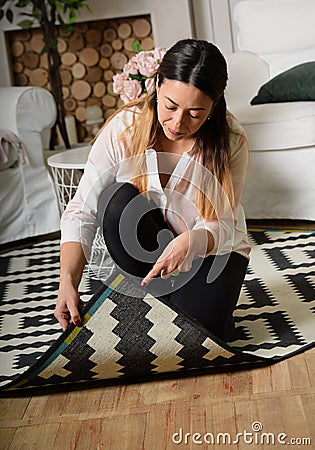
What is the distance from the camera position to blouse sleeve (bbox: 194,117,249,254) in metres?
1.94

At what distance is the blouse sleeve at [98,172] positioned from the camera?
6.33ft

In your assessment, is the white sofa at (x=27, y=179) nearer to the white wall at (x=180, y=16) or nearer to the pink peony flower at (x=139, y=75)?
the pink peony flower at (x=139, y=75)

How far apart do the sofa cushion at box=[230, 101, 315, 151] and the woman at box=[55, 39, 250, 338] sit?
0.97m

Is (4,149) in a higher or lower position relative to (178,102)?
lower

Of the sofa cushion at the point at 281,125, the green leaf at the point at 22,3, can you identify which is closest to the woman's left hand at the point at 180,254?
the sofa cushion at the point at 281,125

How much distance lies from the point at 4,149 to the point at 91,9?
1287mm

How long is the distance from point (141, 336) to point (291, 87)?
164cm

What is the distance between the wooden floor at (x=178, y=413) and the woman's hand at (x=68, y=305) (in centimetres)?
17

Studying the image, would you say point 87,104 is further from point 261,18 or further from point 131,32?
point 261,18

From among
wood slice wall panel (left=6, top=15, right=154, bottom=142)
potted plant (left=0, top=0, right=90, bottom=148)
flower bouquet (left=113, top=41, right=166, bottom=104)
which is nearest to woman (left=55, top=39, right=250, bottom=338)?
flower bouquet (left=113, top=41, right=166, bottom=104)

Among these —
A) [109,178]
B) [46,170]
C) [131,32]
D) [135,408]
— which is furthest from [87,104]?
[135,408]

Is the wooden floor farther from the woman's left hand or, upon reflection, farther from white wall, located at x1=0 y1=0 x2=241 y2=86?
white wall, located at x1=0 y1=0 x2=241 y2=86

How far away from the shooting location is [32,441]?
1.63 metres

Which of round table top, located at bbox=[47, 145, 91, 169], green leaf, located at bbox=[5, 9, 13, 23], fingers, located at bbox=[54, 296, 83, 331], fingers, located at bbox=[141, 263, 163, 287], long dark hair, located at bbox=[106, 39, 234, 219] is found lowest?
fingers, located at bbox=[54, 296, 83, 331]
